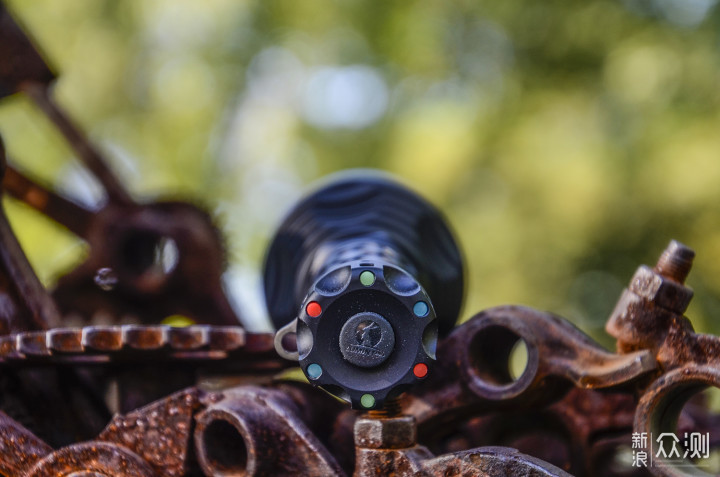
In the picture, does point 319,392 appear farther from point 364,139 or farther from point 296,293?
point 364,139

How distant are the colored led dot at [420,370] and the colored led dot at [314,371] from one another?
61 mm

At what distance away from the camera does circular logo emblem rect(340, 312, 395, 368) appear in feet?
1.46

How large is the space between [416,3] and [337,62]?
0.64 meters

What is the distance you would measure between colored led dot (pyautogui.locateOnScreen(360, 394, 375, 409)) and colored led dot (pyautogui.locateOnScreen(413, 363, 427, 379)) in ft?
0.11

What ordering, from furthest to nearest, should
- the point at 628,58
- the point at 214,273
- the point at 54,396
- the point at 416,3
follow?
the point at 416,3, the point at 628,58, the point at 214,273, the point at 54,396

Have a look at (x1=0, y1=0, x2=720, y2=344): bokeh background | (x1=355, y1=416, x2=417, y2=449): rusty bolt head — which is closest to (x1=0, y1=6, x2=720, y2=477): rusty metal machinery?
(x1=355, y1=416, x2=417, y2=449): rusty bolt head

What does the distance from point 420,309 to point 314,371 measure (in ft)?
0.26

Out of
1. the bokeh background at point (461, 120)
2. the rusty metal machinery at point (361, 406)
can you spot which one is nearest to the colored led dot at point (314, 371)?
the rusty metal machinery at point (361, 406)

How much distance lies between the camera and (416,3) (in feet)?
13.7

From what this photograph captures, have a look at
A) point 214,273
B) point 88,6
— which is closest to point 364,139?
point 88,6

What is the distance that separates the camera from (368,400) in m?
0.45

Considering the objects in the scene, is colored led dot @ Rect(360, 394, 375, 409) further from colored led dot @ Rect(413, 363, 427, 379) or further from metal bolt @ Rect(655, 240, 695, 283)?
metal bolt @ Rect(655, 240, 695, 283)

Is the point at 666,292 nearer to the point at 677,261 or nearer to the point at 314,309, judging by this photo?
the point at 677,261

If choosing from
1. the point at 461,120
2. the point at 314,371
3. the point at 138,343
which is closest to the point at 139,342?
the point at 138,343
